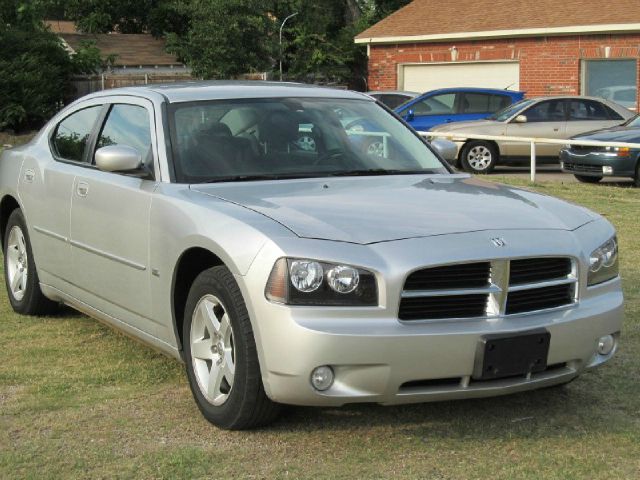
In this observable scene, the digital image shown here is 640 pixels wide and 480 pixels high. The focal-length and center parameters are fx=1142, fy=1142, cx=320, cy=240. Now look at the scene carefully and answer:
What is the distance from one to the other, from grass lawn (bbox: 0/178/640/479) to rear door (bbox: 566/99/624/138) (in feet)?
48.6

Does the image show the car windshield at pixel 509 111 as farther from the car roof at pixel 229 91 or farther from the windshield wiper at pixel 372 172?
the windshield wiper at pixel 372 172

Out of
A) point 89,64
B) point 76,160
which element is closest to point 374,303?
point 76,160

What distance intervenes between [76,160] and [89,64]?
36.3 m

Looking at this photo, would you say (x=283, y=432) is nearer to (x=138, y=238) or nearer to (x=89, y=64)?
(x=138, y=238)

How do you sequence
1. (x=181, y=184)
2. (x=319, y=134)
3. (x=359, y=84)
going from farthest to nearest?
1. (x=359, y=84)
2. (x=319, y=134)
3. (x=181, y=184)

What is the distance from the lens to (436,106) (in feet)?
74.4

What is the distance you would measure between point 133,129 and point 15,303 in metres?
2.02

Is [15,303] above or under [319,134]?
under

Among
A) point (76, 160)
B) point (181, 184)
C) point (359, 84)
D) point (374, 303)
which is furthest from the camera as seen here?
point (359, 84)

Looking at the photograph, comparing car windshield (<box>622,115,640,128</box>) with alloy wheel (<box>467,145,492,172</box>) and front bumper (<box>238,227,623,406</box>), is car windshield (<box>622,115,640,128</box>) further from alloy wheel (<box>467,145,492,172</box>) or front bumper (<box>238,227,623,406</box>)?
front bumper (<box>238,227,623,406</box>)

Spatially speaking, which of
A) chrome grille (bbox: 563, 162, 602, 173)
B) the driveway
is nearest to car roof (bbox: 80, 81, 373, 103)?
chrome grille (bbox: 563, 162, 602, 173)

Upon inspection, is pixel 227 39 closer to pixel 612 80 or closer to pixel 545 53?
pixel 545 53

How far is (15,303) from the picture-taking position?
7.66 metres

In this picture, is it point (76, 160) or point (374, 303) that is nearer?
point (374, 303)
